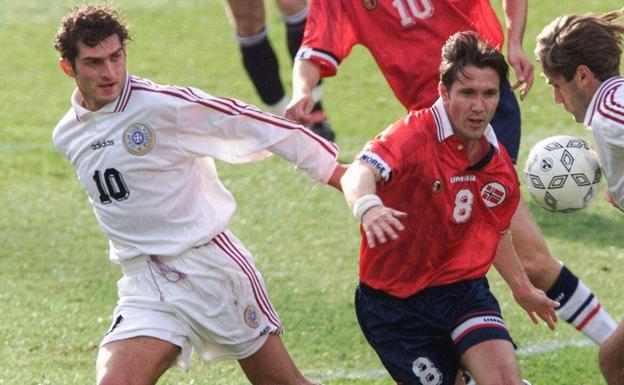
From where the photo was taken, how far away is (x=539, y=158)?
6.54m

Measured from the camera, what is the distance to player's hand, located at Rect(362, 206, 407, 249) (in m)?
4.65

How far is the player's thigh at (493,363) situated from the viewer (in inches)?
206

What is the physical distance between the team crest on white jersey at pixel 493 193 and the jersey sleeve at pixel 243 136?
23.8 inches

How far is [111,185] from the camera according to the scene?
562cm

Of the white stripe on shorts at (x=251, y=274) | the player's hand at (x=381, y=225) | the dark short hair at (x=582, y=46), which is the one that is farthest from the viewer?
the dark short hair at (x=582, y=46)

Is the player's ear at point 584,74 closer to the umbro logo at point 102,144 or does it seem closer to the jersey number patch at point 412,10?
the jersey number patch at point 412,10

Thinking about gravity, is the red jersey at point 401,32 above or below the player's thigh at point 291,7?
above

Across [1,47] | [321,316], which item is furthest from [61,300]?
[1,47]

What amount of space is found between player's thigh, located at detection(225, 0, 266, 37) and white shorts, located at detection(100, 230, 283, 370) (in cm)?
388

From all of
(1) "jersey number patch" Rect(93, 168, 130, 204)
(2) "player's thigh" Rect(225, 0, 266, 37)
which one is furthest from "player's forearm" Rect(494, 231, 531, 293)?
(2) "player's thigh" Rect(225, 0, 266, 37)

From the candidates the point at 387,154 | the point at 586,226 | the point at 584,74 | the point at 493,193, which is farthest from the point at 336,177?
the point at 586,226

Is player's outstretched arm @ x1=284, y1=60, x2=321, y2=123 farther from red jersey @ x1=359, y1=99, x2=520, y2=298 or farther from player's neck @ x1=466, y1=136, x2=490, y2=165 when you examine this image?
player's neck @ x1=466, y1=136, x2=490, y2=165

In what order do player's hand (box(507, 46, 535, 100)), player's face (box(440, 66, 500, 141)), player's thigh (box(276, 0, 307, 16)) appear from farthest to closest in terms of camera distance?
player's thigh (box(276, 0, 307, 16)) → player's hand (box(507, 46, 535, 100)) → player's face (box(440, 66, 500, 141))

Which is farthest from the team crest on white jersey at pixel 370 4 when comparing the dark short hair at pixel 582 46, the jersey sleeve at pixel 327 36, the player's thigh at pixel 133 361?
the player's thigh at pixel 133 361
